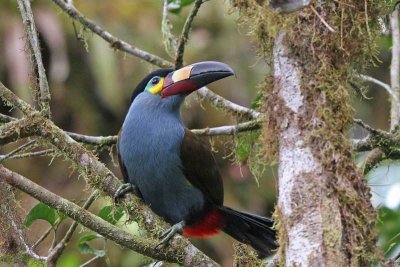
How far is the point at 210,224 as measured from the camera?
3.90 metres

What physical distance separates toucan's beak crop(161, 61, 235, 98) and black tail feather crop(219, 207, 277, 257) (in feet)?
2.07

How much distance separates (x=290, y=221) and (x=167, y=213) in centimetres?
147

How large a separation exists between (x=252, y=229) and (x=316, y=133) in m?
1.46

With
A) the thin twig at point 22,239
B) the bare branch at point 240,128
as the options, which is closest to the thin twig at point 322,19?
the bare branch at point 240,128

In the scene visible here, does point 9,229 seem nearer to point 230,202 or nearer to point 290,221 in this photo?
point 290,221

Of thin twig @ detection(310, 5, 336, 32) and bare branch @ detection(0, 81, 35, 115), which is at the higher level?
thin twig @ detection(310, 5, 336, 32)

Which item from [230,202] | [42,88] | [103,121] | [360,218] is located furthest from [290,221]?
[103,121]

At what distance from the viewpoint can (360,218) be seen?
234cm

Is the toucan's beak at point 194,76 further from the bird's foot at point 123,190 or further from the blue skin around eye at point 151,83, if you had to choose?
the bird's foot at point 123,190

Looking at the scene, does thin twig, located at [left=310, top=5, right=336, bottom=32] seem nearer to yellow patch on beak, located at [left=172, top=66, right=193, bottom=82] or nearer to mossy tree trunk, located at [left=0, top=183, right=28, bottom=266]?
yellow patch on beak, located at [left=172, top=66, right=193, bottom=82]

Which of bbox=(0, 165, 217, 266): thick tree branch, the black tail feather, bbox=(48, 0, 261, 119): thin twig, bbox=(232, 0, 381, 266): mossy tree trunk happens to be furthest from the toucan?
bbox=(232, 0, 381, 266): mossy tree trunk

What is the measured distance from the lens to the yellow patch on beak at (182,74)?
3.52 meters

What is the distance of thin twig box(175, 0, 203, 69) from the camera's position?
3342 mm

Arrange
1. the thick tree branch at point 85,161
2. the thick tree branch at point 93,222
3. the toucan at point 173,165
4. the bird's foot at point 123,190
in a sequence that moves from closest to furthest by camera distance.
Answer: the thick tree branch at point 93,222, the thick tree branch at point 85,161, the bird's foot at point 123,190, the toucan at point 173,165
